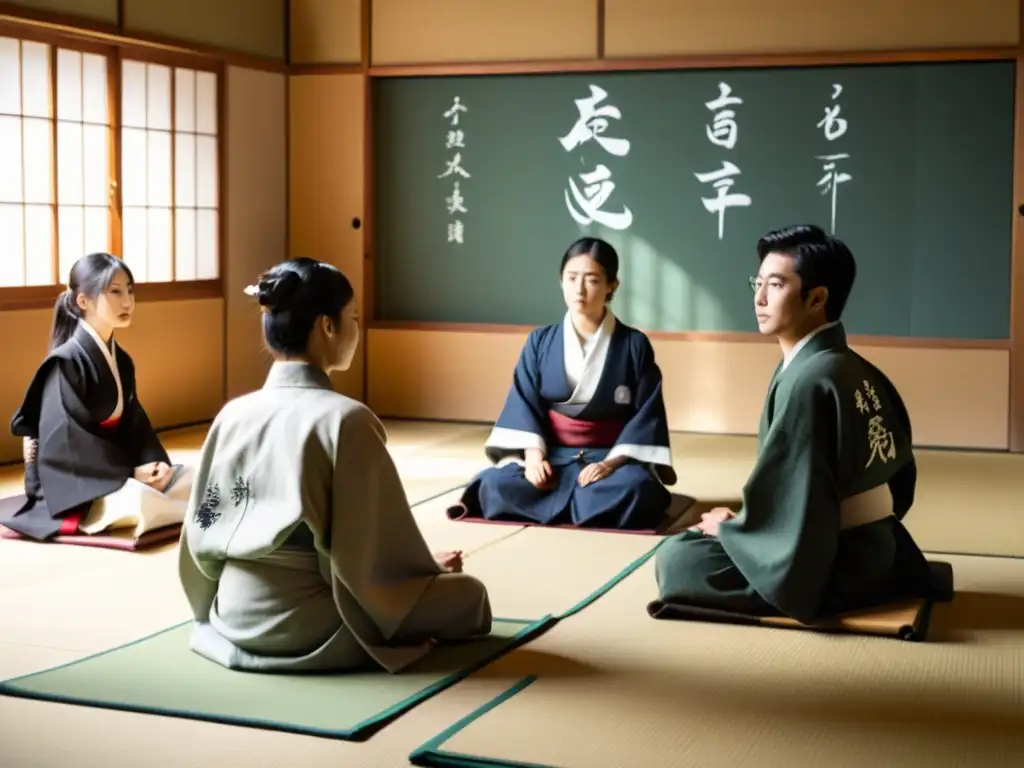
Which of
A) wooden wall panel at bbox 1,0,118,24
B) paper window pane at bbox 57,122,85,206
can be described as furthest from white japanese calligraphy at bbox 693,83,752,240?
paper window pane at bbox 57,122,85,206

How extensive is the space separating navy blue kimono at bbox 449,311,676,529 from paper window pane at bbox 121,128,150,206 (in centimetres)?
296

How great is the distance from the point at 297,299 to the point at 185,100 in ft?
16.5

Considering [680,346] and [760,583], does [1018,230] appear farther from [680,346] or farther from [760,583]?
[760,583]

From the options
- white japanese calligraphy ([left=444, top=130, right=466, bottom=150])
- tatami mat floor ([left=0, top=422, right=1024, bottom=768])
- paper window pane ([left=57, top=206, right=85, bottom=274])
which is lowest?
tatami mat floor ([left=0, top=422, right=1024, bottom=768])

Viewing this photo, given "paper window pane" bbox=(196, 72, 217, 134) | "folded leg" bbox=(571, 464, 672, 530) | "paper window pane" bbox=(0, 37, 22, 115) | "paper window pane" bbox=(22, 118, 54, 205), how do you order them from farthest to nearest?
"paper window pane" bbox=(196, 72, 217, 134) → "paper window pane" bbox=(22, 118, 54, 205) → "paper window pane" bbox=(0, 37, 22, 115) → "folded leg" bbox=(571, 464, 672, 530)

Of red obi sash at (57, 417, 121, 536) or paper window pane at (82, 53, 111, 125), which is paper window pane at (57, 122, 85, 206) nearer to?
paper window pane at (82, 53, 111, 125)

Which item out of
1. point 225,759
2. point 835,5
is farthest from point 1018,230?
point 225,759

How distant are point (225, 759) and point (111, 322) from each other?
2.67 m

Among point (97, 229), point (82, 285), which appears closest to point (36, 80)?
point (97, 229)

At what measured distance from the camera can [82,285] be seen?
17.3 feet

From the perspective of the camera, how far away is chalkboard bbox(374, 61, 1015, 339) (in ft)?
24.9

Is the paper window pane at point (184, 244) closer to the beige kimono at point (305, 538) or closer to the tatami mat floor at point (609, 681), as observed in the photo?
the tatami mat floor at point (609, 681)

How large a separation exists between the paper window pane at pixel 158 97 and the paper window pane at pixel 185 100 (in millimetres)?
60

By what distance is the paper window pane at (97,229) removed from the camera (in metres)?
7.51
